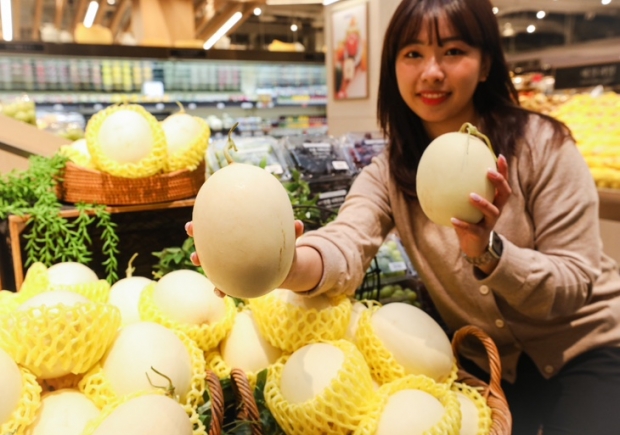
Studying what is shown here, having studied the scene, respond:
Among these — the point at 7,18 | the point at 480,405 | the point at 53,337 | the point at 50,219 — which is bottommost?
the point at 480,405

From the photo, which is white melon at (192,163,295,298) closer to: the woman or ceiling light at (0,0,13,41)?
the woman

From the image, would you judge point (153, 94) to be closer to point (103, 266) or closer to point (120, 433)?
point (103, 266)

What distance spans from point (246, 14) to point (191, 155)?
3.96 metres

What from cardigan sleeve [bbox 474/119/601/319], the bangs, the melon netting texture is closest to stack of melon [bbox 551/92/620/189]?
cardigan sleeve [bbox 474/119/601/319]

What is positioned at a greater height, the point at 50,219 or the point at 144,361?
the point at 50,219

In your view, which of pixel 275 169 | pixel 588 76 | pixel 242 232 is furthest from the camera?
pixel 588 76

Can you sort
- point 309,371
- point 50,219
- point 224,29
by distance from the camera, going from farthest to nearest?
point 224,29
point 50,219
point 309,371

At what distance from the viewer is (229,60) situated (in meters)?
4.96

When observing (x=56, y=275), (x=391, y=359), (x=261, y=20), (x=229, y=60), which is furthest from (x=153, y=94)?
(x=261, y=20)

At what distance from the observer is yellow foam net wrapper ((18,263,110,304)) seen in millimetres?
1082

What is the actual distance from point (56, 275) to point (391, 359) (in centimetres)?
76

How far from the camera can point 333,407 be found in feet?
2.84

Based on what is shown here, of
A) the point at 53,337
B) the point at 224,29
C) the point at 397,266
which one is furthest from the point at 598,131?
the point at 224,29

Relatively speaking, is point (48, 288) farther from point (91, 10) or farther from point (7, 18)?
point (91, 10)
